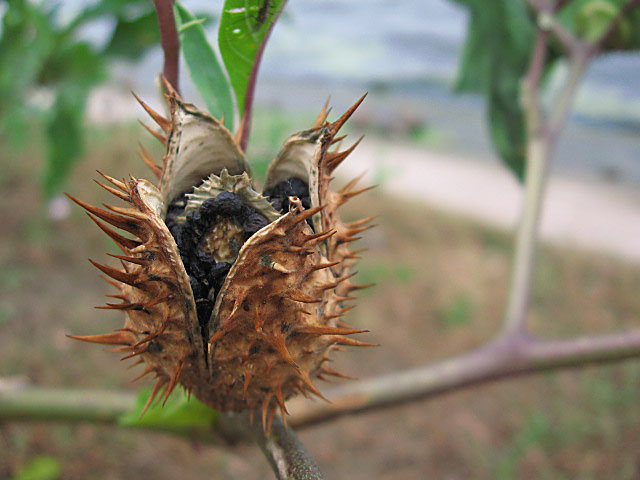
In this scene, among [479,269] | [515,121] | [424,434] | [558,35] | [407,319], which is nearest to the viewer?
[558,35]

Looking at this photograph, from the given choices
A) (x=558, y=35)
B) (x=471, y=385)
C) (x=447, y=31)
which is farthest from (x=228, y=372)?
(x=447, y=31)

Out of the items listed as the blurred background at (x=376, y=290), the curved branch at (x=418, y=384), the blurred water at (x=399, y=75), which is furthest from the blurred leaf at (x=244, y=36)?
the blurred water at (x=399, y=75)

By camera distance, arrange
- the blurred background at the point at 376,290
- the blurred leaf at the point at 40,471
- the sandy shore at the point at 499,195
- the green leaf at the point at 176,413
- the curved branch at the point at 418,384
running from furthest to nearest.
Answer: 1. the sandy shore at the point at 499,195
2. the blurred background at the point at 376,290
3. the blurred leaf at the point at 40,471
4. the curved branch at the point at 418,384
5. the green leaf at the point at 176,413

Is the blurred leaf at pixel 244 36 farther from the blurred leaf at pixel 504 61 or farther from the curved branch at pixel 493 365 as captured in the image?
the blurred leaf at pixel 504 61

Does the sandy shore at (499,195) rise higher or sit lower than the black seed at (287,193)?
lower

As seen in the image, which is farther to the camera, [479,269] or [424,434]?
[479,269]

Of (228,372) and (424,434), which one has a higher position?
(228,372)

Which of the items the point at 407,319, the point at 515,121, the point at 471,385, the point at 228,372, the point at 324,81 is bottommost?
the point at 407,319

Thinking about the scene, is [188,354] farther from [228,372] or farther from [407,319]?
[407,319]
